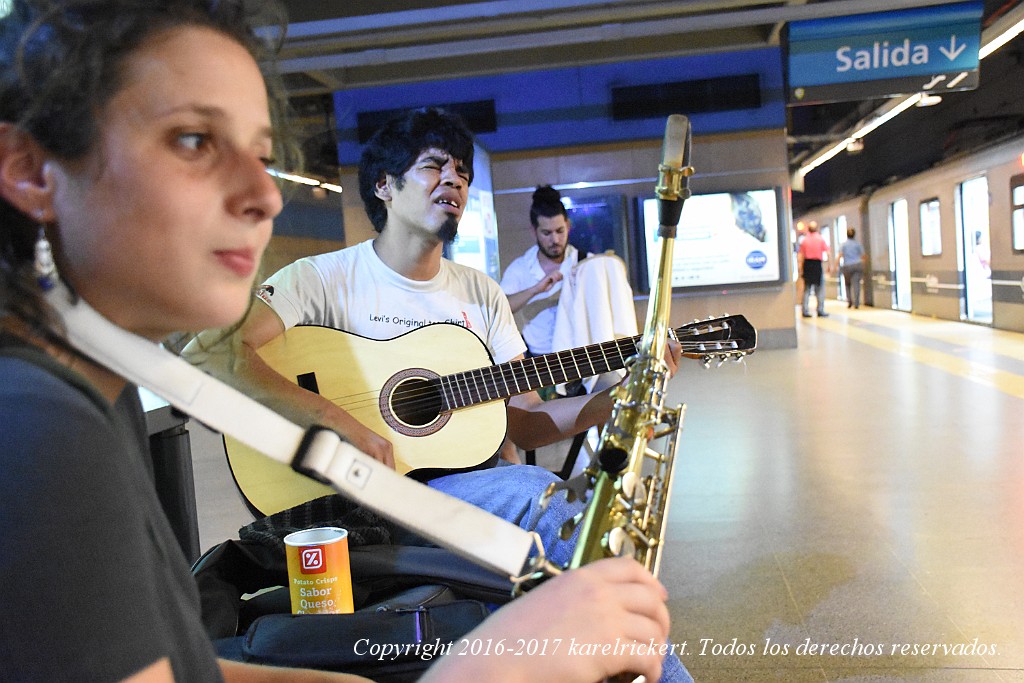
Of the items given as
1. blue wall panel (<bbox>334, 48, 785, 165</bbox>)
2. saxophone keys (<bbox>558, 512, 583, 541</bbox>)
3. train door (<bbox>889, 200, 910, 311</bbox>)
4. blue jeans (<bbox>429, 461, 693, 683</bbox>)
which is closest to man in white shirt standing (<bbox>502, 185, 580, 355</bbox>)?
blue jeans (<bbox>429, 461, 693, 683</bbox>)

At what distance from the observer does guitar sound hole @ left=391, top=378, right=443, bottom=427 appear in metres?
2.13

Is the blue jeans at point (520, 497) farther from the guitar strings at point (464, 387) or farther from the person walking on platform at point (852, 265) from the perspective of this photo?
the person walking on platform at point (852, 265)

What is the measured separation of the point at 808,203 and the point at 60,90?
3451 cm

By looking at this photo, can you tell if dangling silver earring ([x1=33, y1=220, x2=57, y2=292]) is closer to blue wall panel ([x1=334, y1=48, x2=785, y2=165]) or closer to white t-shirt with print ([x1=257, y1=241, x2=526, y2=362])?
white t-shirt with print ([x1=257, y1=241, x2=526, y2=362])

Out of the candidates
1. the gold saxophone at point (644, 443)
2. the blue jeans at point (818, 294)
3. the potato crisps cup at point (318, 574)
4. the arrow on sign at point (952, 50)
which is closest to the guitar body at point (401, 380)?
the potato crisps cup at point (318, 574)

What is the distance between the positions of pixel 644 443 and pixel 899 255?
60.4 ft

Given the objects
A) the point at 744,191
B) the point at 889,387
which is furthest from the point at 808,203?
the point at 889,387

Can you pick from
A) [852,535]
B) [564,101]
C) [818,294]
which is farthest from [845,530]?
[818,294]

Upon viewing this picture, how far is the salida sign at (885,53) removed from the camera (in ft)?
22.3

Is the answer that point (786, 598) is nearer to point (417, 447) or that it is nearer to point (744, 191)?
point (417, 447)

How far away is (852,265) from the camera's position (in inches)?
742

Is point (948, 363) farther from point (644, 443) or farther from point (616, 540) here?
point (616, 540)

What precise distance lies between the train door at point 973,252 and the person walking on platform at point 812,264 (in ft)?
8.17

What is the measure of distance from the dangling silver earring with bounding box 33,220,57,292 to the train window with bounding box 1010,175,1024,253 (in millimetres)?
12538
